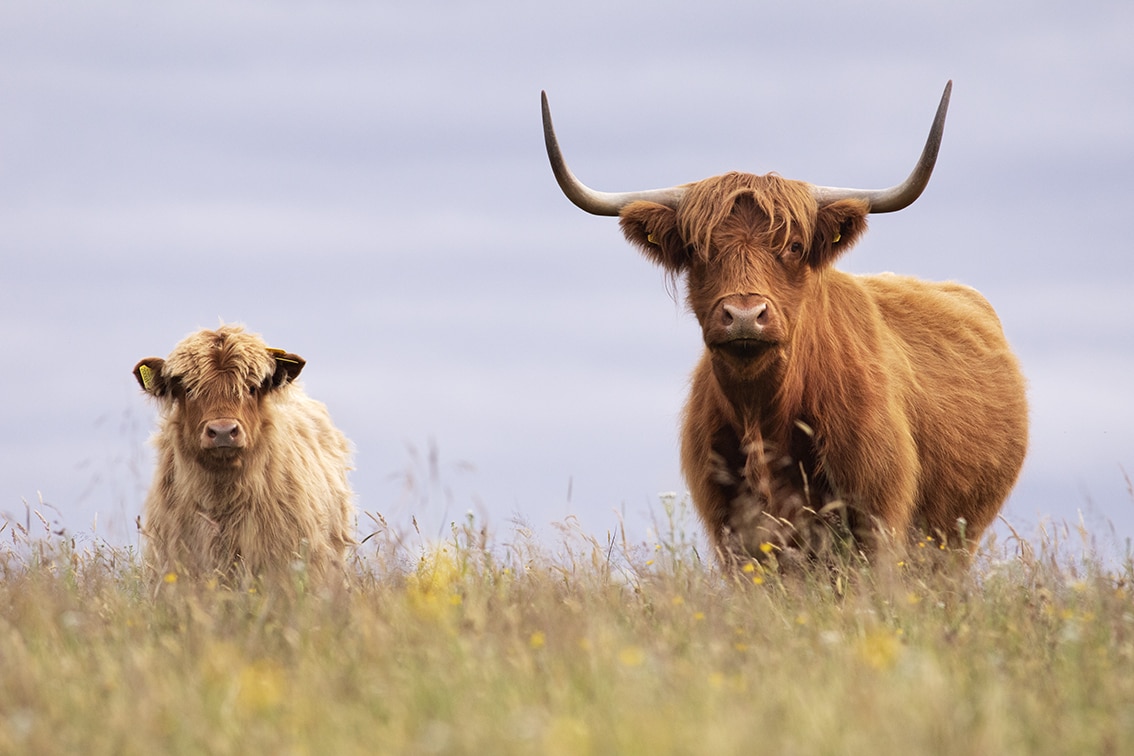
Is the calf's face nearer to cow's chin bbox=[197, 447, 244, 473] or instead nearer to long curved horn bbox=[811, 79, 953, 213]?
cow's chin bbox=[197, 447, 244, 473]

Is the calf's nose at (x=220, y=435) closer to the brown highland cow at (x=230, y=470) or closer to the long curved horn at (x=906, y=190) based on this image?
the brown highland cow at (x=230, y=470)

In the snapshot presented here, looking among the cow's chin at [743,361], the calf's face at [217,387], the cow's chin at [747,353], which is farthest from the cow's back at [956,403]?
the calf's face at [217,387]

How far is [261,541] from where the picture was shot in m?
7.19

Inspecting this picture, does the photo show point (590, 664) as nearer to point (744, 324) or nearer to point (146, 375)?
point (744, 324)

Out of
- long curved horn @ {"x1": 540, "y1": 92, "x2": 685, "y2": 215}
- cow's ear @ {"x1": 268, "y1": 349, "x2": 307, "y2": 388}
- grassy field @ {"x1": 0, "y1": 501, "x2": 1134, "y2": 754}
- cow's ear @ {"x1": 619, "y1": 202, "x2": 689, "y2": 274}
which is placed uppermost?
long curved horn @ {"x1": 540, "y1": 92, "x2": 685, "y2": 215}

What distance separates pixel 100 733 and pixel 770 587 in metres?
3.20

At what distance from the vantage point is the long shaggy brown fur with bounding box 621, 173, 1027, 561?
6105 millimetres

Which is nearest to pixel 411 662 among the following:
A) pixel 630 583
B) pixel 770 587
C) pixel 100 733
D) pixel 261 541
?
pixel 100 733

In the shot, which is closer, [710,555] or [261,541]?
[710,555]

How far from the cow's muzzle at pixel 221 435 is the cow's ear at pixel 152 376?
21.4 inches

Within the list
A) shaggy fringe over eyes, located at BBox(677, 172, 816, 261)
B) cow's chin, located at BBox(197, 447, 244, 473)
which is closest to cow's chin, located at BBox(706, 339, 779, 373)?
shaggy fringe over eyes, located at BBox(677, 172, 816, 261)

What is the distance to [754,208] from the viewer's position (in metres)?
6.29

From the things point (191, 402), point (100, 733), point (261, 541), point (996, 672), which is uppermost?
point (191, 402)

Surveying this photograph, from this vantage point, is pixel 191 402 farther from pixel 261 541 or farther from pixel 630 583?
pixel 630 583
